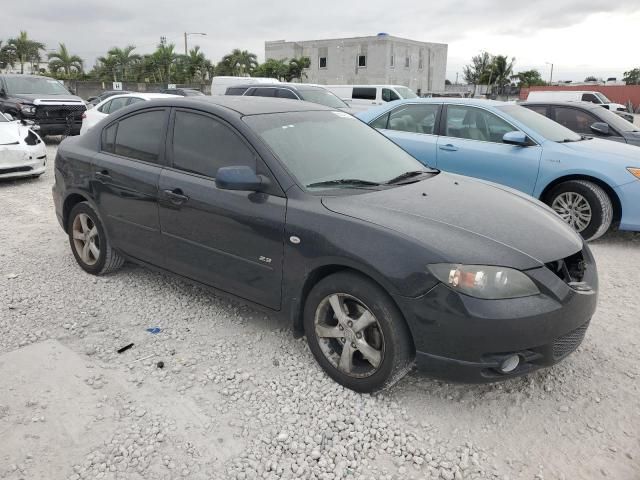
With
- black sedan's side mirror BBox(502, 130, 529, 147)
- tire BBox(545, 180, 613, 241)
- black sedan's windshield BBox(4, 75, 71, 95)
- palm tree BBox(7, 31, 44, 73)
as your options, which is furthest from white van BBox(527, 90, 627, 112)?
palm tree BBox(7, 31, 44, 73)

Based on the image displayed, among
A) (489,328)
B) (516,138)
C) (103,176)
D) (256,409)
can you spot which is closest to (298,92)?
(516,138)

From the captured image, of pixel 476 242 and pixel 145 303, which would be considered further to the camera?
pixel 145 303

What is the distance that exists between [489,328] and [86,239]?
3609mm

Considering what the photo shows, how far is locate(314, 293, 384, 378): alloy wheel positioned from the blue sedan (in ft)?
12.5

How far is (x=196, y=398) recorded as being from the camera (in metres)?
2.90

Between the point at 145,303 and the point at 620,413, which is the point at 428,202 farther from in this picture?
the point at 145,303

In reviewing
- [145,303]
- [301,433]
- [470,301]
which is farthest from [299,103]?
[301,433]

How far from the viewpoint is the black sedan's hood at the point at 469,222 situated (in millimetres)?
Result: 2613

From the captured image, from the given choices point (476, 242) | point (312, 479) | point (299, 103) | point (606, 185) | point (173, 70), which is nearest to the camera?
point (312, 479)

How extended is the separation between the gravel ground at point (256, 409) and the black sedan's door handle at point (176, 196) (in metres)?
0.88

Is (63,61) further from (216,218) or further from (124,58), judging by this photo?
(216,218)

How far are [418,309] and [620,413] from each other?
4.30ft

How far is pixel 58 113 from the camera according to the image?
13352mm

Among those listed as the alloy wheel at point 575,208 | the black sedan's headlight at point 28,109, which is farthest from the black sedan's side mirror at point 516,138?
the black sedan's headlight at point 28,109
